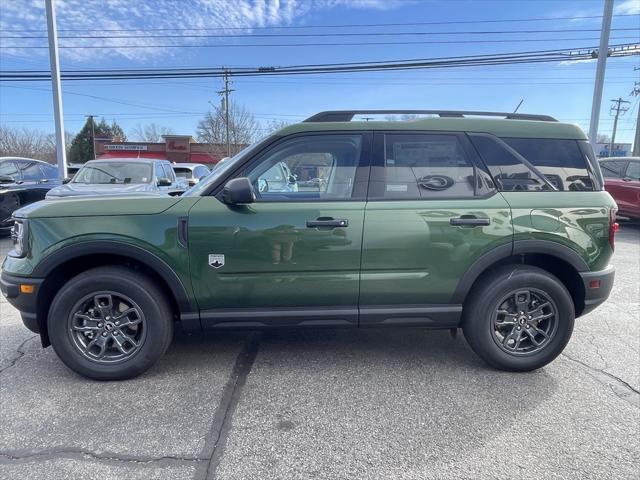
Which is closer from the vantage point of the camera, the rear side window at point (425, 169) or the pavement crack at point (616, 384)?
the pavement crack at point (616, 384)

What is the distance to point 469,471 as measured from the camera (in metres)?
2.27

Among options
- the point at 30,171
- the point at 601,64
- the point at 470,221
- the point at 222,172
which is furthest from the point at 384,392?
the point at 601,64

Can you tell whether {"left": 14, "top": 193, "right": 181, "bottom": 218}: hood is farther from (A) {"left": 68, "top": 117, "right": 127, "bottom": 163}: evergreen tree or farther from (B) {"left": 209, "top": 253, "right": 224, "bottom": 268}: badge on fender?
(A) {"left": 68, "top": 117, "right": 127, "bottom": 163}: evergreen tree

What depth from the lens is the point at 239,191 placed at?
297cm

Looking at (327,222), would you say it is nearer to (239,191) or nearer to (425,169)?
(239,191)

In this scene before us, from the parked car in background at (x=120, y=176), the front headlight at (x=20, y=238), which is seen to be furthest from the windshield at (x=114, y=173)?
the front headlight at (x=20, y=238)

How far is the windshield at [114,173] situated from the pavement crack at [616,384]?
8064mm

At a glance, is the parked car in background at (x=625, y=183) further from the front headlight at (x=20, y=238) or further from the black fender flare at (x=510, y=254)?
the front headlight at (x=20, y=238)

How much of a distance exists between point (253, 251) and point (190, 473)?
4.78 ft

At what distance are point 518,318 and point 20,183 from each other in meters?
9.82

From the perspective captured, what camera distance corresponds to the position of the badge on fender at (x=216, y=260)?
10.1ft

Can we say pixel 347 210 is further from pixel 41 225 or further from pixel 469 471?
pixel 41 225

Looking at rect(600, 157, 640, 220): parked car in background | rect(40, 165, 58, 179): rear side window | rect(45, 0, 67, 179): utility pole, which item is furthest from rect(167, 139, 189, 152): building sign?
rect(600, 157, 640, 220): parked car in background

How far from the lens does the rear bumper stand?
3320mm
